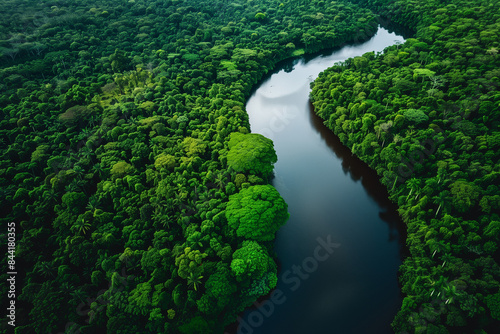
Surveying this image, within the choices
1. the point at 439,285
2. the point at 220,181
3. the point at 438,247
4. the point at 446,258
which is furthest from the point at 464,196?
the point at 220,181

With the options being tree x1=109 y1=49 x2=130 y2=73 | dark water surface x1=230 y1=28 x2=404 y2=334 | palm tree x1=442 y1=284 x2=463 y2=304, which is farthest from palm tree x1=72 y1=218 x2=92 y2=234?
tree x1=109 y1=49 x2=130 y2=73

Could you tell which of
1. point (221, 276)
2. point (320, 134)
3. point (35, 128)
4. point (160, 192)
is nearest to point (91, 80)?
point (35, 128)

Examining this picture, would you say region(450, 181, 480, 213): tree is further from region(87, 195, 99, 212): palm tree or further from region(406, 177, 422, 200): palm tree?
region(87, 195, 99, 212): palm tree

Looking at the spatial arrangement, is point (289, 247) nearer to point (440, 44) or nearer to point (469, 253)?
point (469, 253)

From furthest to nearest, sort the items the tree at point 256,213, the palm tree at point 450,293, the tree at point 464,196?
the tree at point 464,196 < the tree at point 256,213 < the palm tree at point 450,293

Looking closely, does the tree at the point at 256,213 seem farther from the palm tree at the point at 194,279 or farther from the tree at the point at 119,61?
the tree at the point at 119,61

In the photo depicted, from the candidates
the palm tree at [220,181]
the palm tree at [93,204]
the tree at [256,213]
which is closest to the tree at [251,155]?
the palm tree at [220,181]
